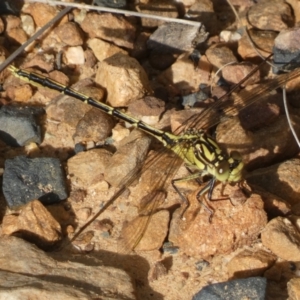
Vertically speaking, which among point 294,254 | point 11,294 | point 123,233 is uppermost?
point 11,294

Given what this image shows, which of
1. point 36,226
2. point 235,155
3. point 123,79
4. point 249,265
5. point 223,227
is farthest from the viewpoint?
point 123,79

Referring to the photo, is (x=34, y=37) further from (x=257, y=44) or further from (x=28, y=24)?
(x=257, y=44)

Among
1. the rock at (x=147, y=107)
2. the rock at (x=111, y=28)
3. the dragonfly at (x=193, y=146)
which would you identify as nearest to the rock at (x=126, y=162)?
the dragonfly at (x=193, y=146)

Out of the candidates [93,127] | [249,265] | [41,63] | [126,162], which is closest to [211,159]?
[126,162]

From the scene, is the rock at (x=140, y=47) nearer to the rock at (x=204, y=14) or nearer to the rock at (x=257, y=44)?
the rock at (x=204, y=14)

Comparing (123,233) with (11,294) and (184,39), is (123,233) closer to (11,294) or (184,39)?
(11,294)

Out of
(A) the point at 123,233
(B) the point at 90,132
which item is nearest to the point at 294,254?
(A) the point at 123,233

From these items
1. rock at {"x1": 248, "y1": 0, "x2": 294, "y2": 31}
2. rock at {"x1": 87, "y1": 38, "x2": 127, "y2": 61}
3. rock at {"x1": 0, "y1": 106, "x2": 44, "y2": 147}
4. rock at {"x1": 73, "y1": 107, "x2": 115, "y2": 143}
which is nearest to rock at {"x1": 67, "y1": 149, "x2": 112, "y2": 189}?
rock at {"x1": 73, "y1": 107, "x2": 115, "y2": 143}
